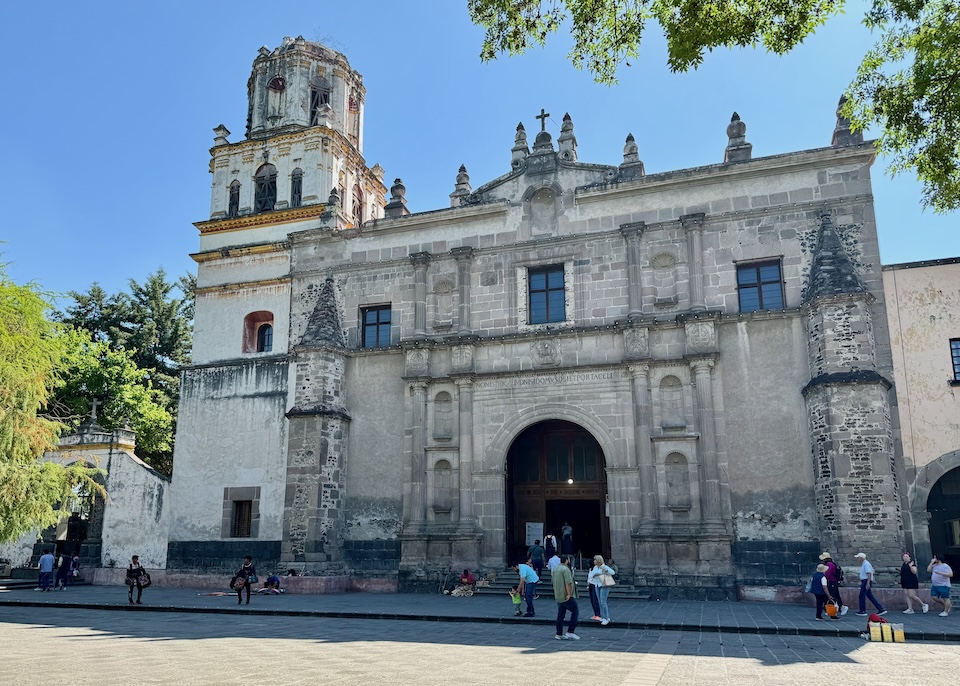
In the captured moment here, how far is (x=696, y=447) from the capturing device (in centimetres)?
2033

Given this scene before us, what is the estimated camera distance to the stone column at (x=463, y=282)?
77.1ft

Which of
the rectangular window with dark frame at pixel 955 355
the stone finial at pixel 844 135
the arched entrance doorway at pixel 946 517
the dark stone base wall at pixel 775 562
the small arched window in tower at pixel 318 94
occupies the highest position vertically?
the small arched window in tower at pixel 318 94

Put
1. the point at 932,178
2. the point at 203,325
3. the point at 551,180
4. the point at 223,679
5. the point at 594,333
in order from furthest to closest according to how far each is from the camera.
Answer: the point at 203,325 → the point at 551,180 → the point at 594,333 → the point at 932,178 → the point at 223,679

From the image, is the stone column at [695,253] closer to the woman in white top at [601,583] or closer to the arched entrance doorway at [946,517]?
the arched entrance doorway at [946,517]

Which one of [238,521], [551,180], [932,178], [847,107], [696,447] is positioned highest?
[551,180]

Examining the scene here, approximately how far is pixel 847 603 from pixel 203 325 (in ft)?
69.8

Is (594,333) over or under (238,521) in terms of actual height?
over

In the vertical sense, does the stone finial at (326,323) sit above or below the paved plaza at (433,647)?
above

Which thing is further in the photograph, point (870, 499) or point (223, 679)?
point (870, 499)

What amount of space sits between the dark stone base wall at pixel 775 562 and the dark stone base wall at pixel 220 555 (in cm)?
1323

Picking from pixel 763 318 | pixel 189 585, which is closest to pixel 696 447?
pixel 763 318

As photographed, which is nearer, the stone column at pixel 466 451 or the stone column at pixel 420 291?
the stone column at pixel 466 451

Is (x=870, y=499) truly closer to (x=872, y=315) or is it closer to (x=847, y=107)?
(x=872, y=315)

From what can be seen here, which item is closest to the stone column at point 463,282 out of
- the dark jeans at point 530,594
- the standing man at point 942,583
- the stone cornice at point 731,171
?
the stone cornice at point 731,171
